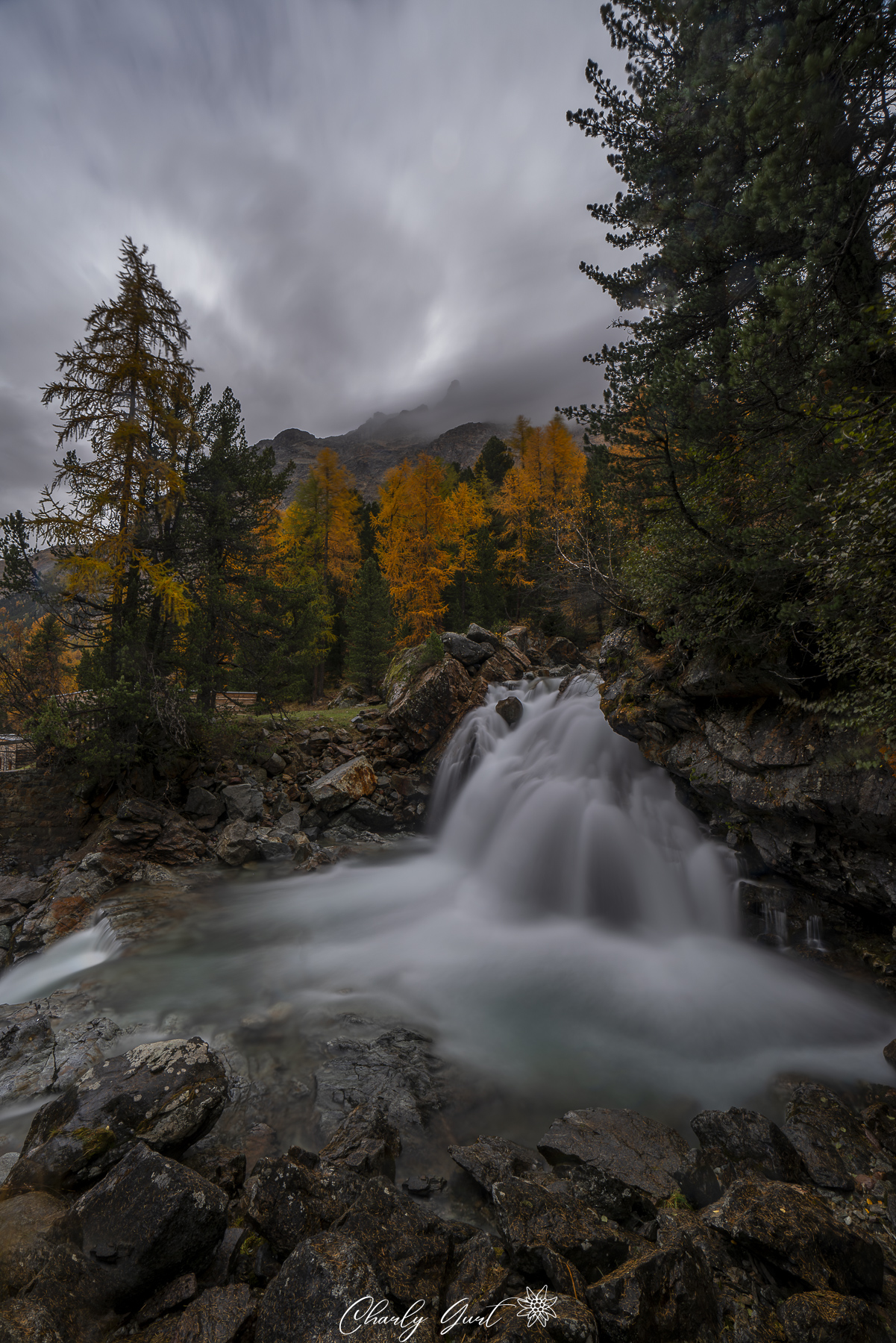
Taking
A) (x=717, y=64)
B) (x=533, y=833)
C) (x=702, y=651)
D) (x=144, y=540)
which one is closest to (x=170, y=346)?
(x=144, y=540)

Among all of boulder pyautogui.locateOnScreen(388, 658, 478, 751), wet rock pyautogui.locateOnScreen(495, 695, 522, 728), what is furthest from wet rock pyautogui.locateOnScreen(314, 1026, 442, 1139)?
boulder pyautogui.locateOnScreen(388, 658, 478, 751)

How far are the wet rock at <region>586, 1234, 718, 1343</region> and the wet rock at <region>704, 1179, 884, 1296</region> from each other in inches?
16.6

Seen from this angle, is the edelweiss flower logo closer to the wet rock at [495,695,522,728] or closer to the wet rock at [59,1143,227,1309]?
the wet rock at [59,1143,227,1309]

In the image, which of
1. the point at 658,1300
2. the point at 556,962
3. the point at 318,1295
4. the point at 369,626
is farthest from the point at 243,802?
the point at 369,626

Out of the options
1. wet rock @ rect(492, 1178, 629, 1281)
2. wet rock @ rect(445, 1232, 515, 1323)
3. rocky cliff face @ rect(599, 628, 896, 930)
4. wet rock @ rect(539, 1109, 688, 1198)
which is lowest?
wet rock @ rect(539, 1109, 688, 1198)

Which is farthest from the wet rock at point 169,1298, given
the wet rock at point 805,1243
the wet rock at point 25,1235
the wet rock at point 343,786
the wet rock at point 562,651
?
the wet rock at point 562,651

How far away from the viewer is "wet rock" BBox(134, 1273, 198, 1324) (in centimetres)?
260

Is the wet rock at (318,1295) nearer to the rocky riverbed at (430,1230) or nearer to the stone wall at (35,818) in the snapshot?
the rocky riverbed at (430,1230)

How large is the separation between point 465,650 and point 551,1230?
15.2 meters

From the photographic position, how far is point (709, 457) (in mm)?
6938

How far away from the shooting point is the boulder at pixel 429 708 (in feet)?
52.5

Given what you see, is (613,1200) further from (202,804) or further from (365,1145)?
(202,804)

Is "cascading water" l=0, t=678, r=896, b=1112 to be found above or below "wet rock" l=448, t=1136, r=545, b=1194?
below

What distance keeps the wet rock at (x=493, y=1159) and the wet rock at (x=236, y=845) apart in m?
8.23
